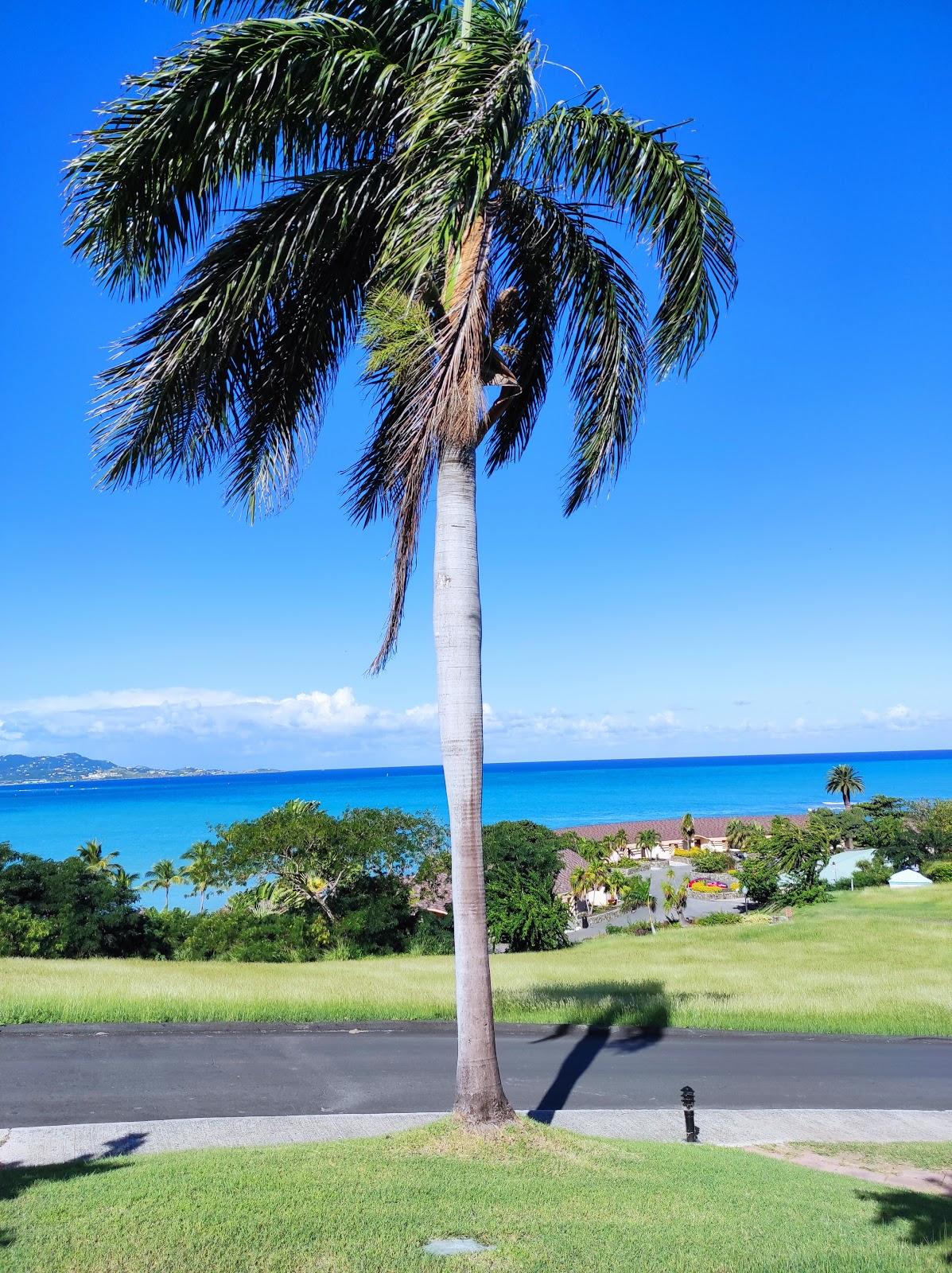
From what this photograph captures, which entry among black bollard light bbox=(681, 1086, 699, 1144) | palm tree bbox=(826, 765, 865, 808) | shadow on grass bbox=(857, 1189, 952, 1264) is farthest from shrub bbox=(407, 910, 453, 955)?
palm tree bbox=(826, 765, 865, 808)

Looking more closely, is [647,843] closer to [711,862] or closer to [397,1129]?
[711,862]

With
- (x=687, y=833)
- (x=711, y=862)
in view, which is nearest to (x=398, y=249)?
(x=711, y=862)

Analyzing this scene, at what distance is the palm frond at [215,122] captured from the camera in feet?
23.5

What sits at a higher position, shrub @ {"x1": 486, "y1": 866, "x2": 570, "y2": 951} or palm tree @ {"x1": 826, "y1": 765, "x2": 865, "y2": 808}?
palm tree @ {"x1": 826, "y1": 765, "x2": 865, "y2": 808}

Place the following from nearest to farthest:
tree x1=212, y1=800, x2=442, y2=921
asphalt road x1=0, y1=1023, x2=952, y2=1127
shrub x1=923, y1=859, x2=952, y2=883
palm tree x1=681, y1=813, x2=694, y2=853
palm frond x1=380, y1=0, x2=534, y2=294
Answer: palm frond x1=380, y1=0, x2=534, y2=294, asphalt road x1=0, y1=1023, x2=952, y2=1127, tree x1=212, y1=800, x2=442, y2=921, shrub x1=923, y1=859, x2=952, y2=883, palm tree x1=681, y1=813, x2=694, y2=853

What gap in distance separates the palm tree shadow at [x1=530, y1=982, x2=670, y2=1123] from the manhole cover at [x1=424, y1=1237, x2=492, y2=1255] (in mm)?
4799

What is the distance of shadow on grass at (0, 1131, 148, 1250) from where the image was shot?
5488 mm

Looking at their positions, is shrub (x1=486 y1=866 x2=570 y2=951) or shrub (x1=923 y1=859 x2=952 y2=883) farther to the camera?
shrub (x1=923 y1=859 x2=952 y2=883)

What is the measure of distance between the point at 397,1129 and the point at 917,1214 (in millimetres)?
4849

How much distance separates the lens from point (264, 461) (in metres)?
9.32

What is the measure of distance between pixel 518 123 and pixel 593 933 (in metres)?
45.9

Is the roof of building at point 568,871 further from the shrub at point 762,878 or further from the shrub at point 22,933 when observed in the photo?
the shrub at point 22,933

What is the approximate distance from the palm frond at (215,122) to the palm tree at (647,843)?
79.8 metres

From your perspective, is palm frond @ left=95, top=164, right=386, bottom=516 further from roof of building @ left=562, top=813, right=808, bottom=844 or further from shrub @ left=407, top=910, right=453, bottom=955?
roof of building @ left=562, top=813, right=808, bottom=844
